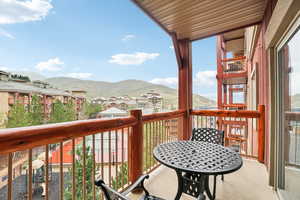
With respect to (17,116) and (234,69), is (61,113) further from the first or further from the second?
(234,69)

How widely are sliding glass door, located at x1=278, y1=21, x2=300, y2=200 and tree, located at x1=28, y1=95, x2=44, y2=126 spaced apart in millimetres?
2703

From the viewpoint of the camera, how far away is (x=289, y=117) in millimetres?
1736

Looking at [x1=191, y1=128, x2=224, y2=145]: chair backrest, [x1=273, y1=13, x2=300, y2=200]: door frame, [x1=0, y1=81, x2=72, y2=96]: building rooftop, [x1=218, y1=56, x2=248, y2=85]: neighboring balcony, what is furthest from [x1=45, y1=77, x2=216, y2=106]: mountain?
[x1=218, y1=56, x2=248, y2=85]: neighboring balcony

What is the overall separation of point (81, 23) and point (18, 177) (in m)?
3.34

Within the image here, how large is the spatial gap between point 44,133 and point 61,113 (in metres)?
0.88

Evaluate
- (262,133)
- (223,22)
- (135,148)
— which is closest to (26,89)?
(135,148)

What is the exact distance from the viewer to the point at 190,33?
344 cm

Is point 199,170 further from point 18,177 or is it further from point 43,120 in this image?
point 43,120

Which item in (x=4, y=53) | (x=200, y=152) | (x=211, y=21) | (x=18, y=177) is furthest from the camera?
(x=211, y=21)

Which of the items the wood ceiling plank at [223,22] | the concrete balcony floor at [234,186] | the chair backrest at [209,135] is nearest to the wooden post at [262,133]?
the concrete balcony floor at [234,186]

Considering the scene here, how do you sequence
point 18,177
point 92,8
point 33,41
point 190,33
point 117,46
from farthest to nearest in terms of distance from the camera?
point 117,46
point 92,8
point 190,33
point 33,41
point 18,177

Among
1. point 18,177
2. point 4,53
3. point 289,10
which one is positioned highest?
point 289,10

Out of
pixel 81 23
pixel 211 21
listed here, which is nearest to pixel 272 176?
pixel 211 21

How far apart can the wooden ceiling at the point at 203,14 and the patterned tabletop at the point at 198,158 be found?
212 centimetres
